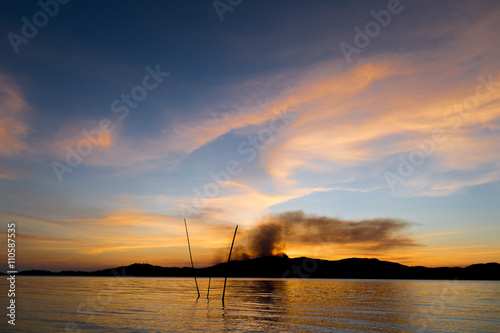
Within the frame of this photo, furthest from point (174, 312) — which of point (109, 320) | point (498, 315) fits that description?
point (498, 315)

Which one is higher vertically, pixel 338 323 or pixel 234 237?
pixel 234 237

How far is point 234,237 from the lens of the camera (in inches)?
2167

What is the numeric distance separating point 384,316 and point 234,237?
77.9 feet

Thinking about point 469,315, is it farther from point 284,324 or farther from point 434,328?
point 284,324

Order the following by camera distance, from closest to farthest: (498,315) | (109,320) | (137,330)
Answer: (137,330)
(109,320)
(498,315)

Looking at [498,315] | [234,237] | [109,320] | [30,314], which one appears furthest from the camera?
[234,237]

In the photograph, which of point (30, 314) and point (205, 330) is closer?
point (205, 330)

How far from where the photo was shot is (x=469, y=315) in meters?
48.2

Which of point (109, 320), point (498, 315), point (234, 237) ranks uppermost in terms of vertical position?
point (234, 237)

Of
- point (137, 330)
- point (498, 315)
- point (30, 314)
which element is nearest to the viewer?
point (137, 330)

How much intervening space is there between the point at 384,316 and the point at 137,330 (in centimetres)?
3184

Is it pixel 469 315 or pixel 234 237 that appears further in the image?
pixel 234 237

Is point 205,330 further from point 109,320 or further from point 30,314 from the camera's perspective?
point 30,314

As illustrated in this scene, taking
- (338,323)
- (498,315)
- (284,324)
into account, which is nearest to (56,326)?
(284,324)
